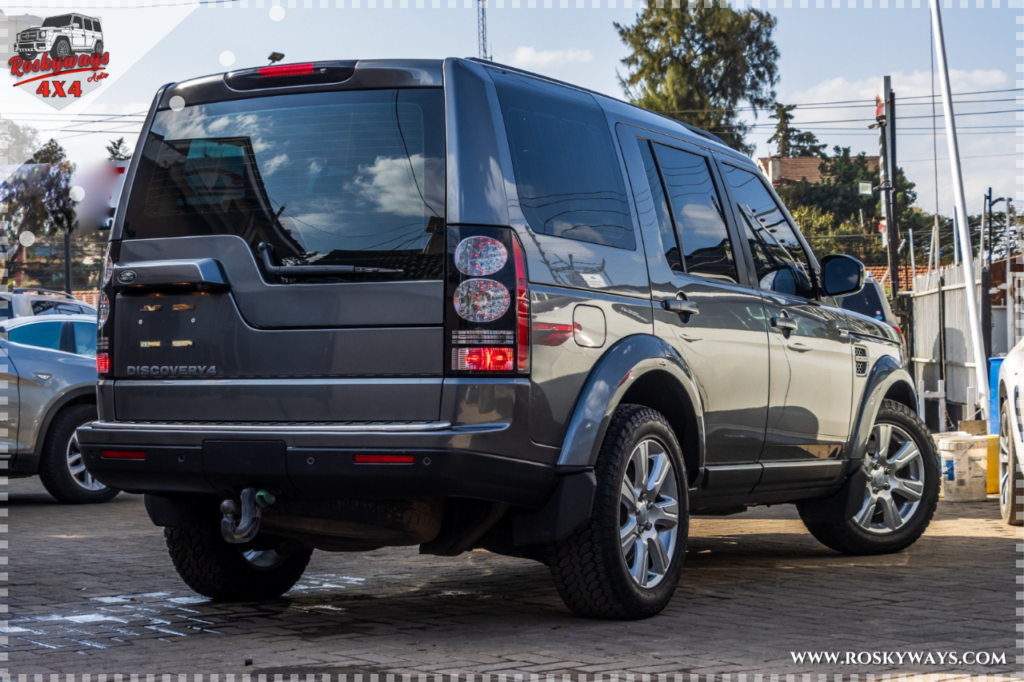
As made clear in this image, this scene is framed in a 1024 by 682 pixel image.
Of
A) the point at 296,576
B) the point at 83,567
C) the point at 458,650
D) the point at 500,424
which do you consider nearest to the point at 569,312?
the point at 500,424

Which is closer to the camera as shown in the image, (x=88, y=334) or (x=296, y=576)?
(x=296, y=576)

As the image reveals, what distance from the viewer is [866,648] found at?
4.80m

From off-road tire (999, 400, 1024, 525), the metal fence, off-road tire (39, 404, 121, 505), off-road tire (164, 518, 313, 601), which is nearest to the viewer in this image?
off-road tire (164, 518, 313, 601)

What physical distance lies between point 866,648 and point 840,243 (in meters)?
74.0

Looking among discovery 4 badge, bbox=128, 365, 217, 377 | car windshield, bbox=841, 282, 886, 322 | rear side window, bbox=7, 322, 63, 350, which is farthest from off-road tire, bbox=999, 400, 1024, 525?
car windshield, bbox=841, 282, 886, 322

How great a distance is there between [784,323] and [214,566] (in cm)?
304

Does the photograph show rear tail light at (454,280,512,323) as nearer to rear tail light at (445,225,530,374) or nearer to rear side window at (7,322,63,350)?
rear tail light at (445,225,530,374)

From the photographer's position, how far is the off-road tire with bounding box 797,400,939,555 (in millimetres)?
7371

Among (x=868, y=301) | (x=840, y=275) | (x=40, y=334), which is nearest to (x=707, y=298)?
(x=840, y=275)

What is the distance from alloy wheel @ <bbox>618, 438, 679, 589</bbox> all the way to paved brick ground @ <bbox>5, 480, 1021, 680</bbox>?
0.23 metres

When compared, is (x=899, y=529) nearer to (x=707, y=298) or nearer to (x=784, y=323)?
(x=784, y=323)

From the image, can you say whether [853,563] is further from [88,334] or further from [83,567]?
[88,334]

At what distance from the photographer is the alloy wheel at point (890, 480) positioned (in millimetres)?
7484

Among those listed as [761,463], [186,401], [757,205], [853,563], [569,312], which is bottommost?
[853,563]
